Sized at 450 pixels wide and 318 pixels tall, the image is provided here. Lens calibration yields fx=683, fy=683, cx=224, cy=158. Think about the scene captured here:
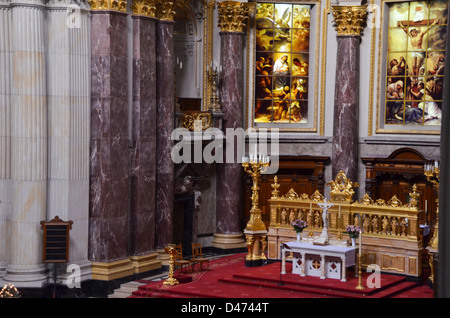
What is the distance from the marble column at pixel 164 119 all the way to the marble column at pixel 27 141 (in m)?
3.48

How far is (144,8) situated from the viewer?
53.1 ft

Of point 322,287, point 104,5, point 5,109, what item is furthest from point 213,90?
point 322,287

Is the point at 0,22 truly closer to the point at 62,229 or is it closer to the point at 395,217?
the point at 62,229

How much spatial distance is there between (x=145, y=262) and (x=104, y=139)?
3206mm

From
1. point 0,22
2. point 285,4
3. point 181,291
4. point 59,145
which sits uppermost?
point 285,4

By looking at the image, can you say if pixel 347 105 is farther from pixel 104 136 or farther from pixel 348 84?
pixel 104 136

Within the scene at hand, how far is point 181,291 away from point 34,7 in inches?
262

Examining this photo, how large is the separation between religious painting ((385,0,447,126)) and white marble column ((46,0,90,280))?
9.78 meters

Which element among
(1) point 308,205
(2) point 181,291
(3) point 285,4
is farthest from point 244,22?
(2) point 181,291

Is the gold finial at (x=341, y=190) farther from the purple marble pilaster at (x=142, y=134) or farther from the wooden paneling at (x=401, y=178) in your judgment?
the purple marble pilaster at (x=142, y=134)

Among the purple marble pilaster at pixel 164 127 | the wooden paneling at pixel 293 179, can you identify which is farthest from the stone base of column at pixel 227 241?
the purple marble pilaster at pixel 164 127

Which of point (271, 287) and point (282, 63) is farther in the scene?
point (282, 63)

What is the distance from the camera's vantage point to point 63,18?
14.5 metres
